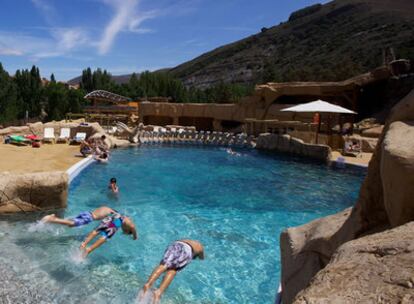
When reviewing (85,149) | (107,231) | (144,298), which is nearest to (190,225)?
(107,231)

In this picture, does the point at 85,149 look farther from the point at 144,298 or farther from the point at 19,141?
the point at 144,298

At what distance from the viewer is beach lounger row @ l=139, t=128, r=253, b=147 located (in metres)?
21.9

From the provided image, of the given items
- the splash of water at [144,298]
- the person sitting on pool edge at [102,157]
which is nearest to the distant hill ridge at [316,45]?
the person sitting on pool edge at [102,157]

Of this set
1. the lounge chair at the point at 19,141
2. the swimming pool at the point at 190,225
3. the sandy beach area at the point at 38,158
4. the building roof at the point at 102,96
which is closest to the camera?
the swimming pool at the point at 190,225

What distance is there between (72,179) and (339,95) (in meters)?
18.1

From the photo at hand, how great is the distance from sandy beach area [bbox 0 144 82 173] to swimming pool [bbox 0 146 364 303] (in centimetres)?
85

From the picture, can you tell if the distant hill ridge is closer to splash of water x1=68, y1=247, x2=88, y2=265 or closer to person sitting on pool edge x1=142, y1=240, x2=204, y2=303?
person sitting on pool edge x1=142, y1=240, x2=204, y2=303

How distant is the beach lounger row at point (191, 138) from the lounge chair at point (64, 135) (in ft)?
15.3

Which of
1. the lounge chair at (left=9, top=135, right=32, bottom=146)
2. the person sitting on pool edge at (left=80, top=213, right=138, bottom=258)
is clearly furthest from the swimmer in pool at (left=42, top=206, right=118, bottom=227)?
the lounge chair at (left=9, top=135, right=32, bottom=146)

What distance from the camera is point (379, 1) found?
83.1m

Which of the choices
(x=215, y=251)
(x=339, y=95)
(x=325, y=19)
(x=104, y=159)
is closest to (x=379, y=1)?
(x=325, y=19)

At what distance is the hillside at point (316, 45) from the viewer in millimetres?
48688

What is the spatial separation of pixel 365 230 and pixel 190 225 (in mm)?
5349

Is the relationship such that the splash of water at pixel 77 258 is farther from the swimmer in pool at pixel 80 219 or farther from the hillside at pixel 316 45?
the hillside at pixel 316 45
